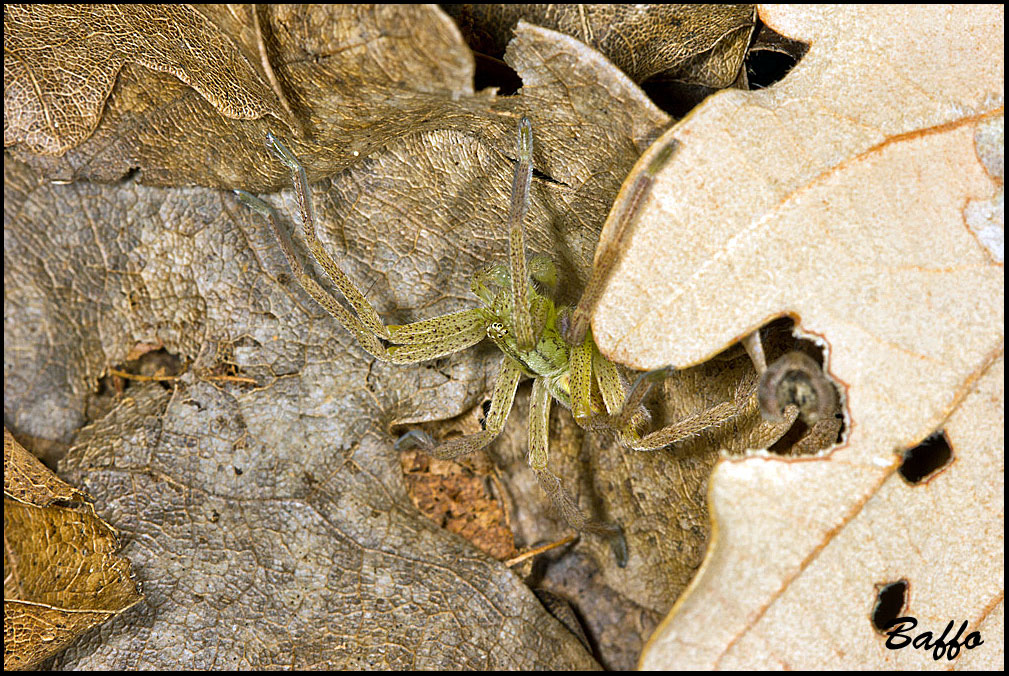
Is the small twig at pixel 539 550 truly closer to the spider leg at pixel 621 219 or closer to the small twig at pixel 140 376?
the spider leg at pixel 621 219

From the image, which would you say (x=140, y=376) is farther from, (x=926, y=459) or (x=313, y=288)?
(x=926, y=459)

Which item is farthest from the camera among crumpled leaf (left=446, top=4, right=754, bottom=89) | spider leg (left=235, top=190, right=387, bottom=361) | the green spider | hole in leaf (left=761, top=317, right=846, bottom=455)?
spider leg (left=235, top=190, right=387, bottom=361)

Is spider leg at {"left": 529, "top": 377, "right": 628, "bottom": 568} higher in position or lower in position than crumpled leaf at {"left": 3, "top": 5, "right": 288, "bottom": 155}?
lower


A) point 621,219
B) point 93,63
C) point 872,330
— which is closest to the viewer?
point 872,330

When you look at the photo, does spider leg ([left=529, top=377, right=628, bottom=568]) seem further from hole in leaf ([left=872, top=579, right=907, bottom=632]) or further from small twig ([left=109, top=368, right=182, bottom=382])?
small twig ([left=109, top=368, right=182, bottom=382])

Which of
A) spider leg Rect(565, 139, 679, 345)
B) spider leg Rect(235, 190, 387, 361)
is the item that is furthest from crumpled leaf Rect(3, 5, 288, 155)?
spider leg Rect(565, 139, 679, 345)

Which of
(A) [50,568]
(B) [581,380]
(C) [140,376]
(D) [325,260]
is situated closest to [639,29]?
(B) [581,380]

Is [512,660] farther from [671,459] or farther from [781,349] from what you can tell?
[781,349]
